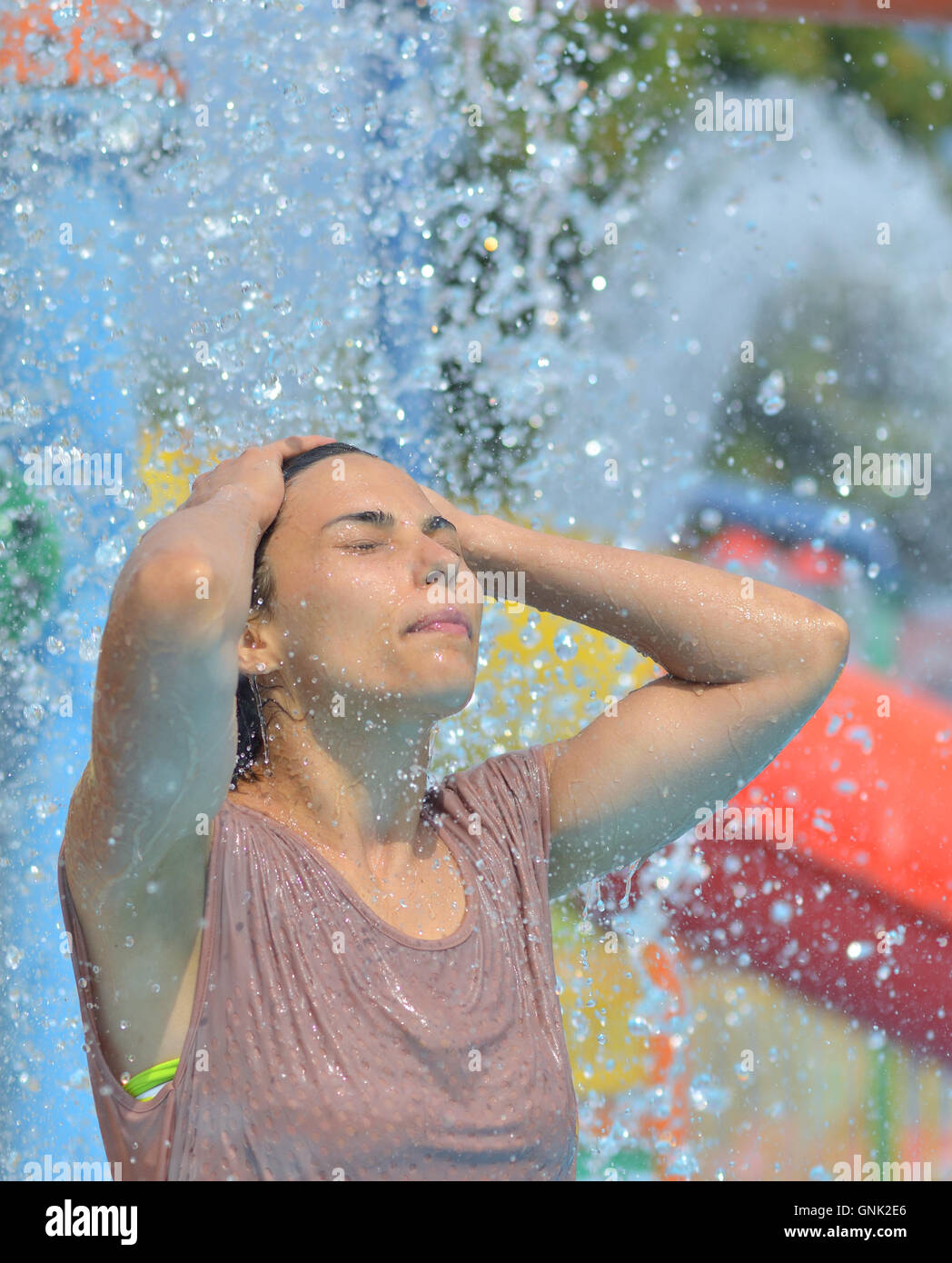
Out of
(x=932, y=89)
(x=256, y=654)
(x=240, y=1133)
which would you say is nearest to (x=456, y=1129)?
(x=240, y=1133)

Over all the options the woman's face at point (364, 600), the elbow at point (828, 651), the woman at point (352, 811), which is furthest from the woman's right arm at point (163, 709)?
the elbow at point (828, 651)

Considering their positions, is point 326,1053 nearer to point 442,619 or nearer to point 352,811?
point 352,811

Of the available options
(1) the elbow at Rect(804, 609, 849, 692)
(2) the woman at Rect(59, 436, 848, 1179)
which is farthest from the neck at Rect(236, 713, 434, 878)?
(1) the elbow at Rect(804, 609, 849, 692)

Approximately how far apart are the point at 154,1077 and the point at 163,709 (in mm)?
515

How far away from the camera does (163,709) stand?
1609mm

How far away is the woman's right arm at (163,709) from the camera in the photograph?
5.23 feet

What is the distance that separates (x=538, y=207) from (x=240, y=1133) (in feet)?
21.2

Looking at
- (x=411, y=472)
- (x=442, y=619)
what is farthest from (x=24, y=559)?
(x=442, y=619)

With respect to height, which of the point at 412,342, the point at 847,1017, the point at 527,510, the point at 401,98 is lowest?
the point at 847,1017

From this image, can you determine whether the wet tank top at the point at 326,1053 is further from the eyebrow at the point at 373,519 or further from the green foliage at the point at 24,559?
the green foliage at the point at 24,559

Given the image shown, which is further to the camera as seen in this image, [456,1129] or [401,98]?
[401,98]

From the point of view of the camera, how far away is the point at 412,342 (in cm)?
466

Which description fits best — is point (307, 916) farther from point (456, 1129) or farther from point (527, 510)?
point (527, 510)

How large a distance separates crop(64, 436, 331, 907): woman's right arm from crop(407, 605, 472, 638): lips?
0.87 feet
